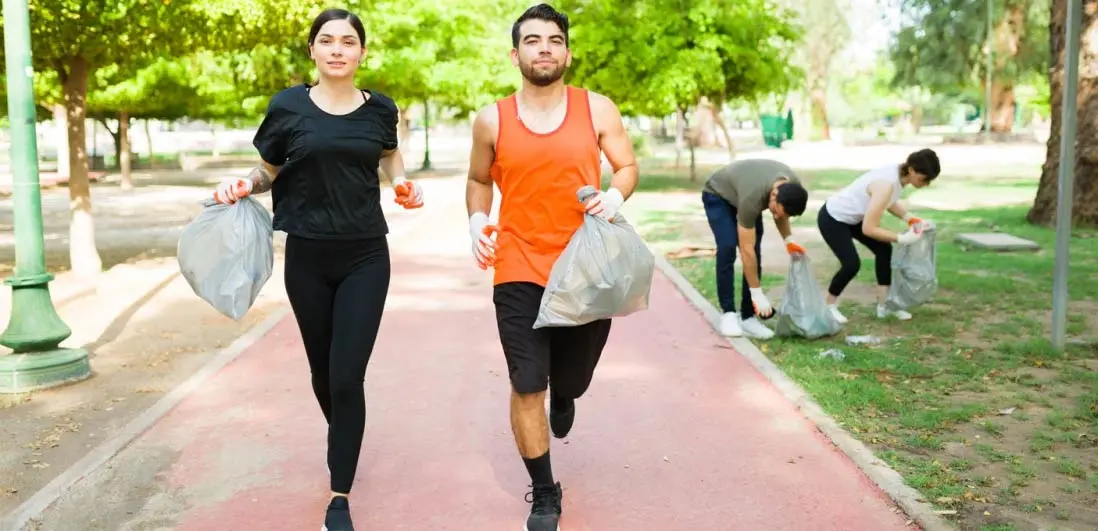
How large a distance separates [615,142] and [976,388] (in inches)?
138

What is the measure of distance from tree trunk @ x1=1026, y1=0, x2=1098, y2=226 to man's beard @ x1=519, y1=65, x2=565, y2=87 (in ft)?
39.0

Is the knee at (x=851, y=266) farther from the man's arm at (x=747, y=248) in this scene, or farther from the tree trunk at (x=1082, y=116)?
the tree trunk at (x=1082, y=116)

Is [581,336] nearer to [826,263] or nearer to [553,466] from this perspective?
[553,466]

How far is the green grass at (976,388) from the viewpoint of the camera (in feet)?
15.7

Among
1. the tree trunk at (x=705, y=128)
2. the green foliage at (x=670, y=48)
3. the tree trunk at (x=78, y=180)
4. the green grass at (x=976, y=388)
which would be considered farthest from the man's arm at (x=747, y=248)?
the tree trunk at (x=705, y=128)

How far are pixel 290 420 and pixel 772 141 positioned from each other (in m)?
50.8

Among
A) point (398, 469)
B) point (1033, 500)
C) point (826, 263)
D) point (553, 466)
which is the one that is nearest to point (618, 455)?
point (553, 466)

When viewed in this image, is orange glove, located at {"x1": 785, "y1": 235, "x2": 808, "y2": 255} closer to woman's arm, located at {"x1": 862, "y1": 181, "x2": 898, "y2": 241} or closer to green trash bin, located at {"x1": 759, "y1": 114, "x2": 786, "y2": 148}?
woman's arm, located at {"x1": 862, "y1": 181, "x2": 898, "y2": 241}

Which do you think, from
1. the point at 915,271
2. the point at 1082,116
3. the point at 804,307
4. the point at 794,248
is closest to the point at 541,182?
the point at 794,248

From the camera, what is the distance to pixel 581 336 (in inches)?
164

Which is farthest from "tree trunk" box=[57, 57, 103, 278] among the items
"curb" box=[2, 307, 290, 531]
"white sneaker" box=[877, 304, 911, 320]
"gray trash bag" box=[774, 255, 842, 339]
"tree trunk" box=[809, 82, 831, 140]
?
"tree trunk" box=[809, 82, 831, 140]

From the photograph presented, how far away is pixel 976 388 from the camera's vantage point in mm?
6512

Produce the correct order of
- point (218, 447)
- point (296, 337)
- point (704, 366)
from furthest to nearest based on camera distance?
point (296, 337)
point (704, 366)
point (218, 447)

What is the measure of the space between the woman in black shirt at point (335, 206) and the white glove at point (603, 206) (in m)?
0.87
